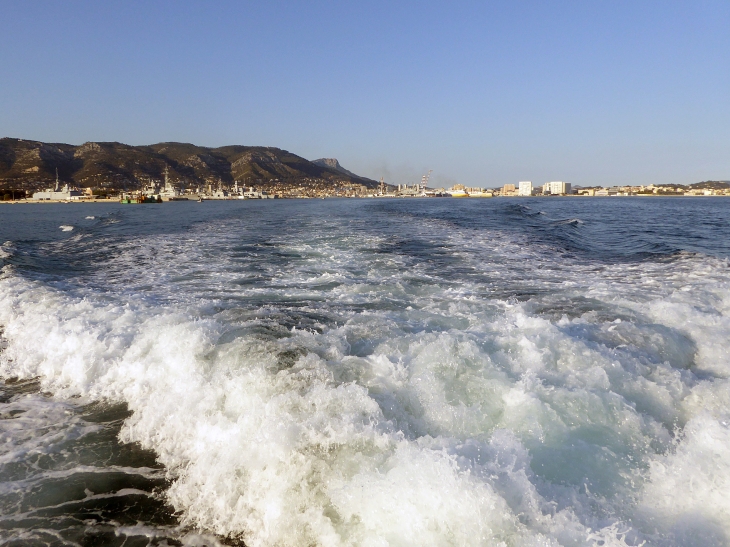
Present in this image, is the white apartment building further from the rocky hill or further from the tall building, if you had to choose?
the rocky hill

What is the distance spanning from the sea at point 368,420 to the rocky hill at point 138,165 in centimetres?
13843

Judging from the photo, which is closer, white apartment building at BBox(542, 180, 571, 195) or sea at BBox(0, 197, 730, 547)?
sea at BBox(0, 197, 730, 547)

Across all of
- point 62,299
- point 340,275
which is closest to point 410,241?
point 340,275

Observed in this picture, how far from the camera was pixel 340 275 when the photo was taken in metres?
9.90

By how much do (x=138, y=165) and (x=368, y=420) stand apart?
170364 mm

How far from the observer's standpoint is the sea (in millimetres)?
2652

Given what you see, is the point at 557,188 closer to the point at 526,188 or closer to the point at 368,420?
the point at 526,188

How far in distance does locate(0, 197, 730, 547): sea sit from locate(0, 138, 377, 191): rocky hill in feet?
454

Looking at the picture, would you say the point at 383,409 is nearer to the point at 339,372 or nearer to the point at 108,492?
the point at 339,372

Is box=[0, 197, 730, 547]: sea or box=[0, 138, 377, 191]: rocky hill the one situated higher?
box=[0, 138, 377, 191]: rocky hill

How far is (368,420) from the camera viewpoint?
3.46 metres

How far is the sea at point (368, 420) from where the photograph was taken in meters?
2.65


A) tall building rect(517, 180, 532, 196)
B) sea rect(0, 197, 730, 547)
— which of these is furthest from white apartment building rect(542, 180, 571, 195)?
sea rect(0, 197, 730, 547)

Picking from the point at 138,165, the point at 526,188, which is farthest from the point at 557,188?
the point at 138,165
